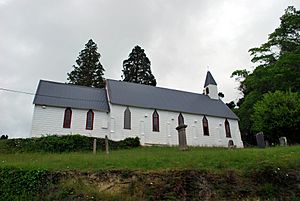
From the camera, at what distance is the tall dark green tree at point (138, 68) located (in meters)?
48.2

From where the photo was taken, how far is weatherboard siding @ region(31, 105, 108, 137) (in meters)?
28.4

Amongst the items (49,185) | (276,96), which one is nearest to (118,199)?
(49,185)

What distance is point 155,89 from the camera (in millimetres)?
38688

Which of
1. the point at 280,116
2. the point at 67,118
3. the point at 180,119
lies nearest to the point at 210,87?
the point at 180,119

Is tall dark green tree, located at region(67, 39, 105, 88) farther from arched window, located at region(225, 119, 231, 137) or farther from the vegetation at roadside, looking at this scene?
the vegetation at roadside

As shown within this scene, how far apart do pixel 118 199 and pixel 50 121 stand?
20.6 metres

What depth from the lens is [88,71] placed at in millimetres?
48656

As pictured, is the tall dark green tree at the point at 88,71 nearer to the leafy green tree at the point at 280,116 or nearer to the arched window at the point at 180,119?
the arched window at the point at 180,119

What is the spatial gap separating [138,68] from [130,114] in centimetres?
1817

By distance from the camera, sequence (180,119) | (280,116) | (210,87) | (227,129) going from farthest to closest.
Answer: (210,87) → (227,129) → (180,119) → (280,116)

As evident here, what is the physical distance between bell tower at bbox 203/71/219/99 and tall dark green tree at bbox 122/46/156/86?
886cm

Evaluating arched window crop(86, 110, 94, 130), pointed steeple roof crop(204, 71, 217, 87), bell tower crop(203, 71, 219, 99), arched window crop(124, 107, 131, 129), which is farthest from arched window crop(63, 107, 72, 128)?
pointed steeple roof crop(204, 71, 217, 87)

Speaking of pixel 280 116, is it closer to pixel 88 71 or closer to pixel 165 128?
pixel 165 128

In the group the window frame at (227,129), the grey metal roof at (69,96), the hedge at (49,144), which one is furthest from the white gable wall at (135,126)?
the hedge at (49,144)
